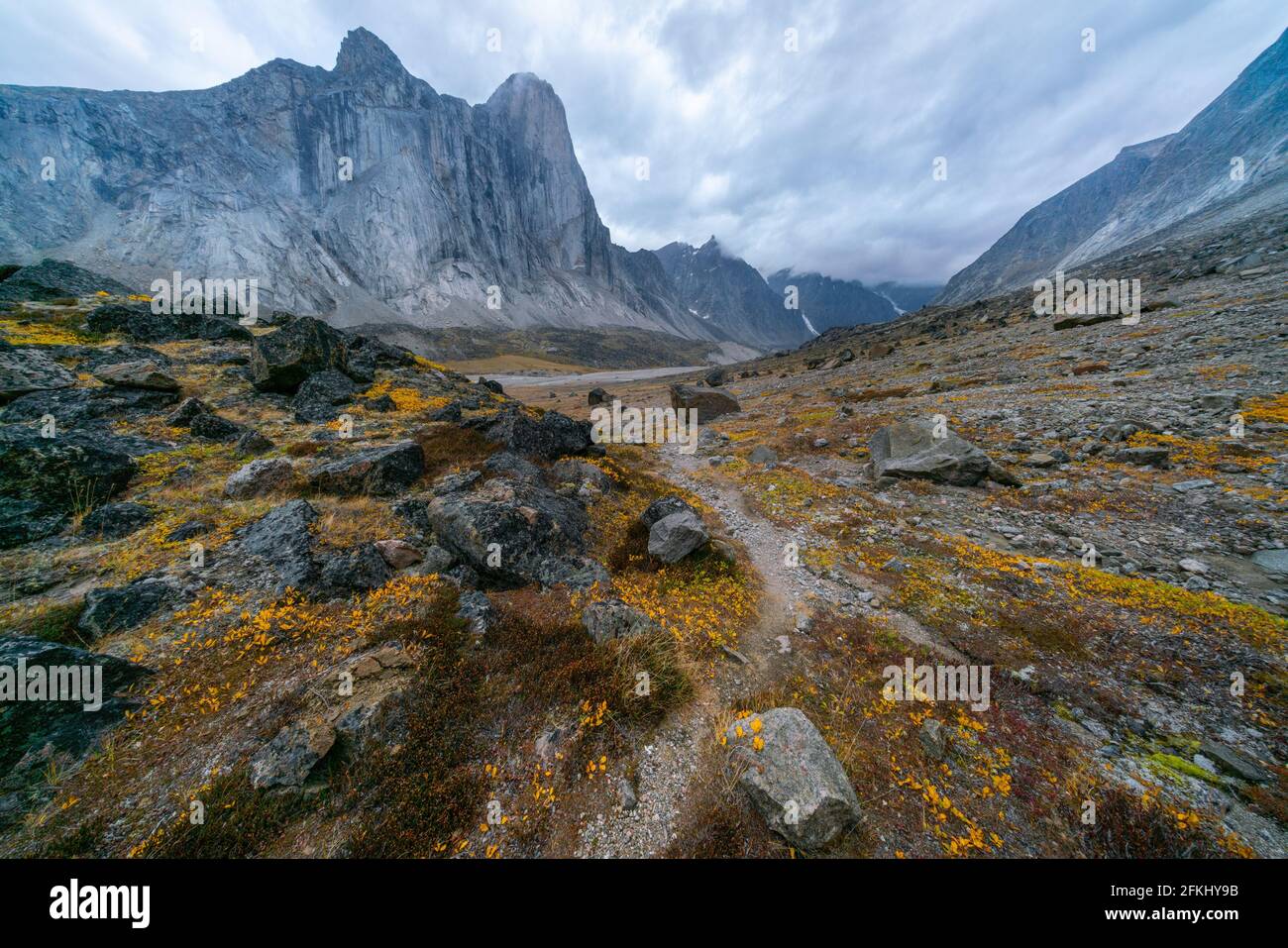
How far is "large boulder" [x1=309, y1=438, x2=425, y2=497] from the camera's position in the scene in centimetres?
1126

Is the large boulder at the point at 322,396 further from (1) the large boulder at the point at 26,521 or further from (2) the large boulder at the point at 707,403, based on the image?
(2) the large boulder at the point at 707,403

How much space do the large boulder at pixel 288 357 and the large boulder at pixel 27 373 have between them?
4.83 meters

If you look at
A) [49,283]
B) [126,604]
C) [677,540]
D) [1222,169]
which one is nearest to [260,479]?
[126,604]

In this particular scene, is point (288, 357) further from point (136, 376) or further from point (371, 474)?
point (371, 474)

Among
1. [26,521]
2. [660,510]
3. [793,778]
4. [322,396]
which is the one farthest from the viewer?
[322,396]

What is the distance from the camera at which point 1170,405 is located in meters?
16.2

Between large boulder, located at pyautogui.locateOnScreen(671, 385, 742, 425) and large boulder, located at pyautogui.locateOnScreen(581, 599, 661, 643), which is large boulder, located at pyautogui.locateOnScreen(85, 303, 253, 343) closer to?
large boulder, located at pyautogui.locateOnScreen(581, 599, 661, 643)

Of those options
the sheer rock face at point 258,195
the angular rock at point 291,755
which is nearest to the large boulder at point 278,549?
the angular rock at point 291,755

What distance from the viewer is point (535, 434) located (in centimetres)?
1692

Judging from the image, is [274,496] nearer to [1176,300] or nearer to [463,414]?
[463,414]

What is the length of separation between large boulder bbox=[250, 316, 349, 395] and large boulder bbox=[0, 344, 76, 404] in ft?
15.8

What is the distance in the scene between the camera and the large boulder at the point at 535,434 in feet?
53.6

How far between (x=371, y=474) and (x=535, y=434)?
21.0 ft
